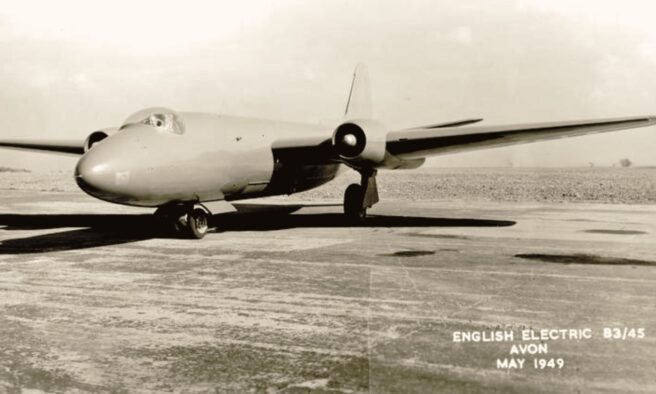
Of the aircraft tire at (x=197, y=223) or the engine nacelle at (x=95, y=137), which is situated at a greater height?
the engine nacelle at (x=95, y=137)

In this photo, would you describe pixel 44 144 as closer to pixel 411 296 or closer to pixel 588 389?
pixel 411 296

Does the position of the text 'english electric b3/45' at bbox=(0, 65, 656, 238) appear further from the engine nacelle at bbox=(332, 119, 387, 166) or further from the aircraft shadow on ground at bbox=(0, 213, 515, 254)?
the aircraft shadow on ground at bbox=(0, 213, 515, 254)

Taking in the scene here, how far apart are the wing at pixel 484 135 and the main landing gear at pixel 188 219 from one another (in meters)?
5.68

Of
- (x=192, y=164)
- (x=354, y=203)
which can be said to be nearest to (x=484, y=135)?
(x=354, y=203)

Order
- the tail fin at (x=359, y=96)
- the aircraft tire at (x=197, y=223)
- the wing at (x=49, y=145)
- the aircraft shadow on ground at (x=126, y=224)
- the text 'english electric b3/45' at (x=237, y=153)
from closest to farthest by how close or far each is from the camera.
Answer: the text 'english electric b3/45' at (x=237, y=153), the aircraft shadow on ground at (x=126, y=224), the aircraft tire at (x=197, y=223), the wing at (x=49, y=145), the tail fin at (x=359, y=96)

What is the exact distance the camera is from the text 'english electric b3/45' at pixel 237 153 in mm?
11786

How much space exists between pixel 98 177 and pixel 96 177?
0.12ft

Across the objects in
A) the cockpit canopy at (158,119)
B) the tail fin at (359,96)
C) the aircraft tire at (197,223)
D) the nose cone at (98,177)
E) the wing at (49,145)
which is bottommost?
the aircraft tire at (197,223)

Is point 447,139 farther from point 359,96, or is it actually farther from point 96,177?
point 96,177

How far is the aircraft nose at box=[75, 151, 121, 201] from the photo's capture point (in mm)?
10828

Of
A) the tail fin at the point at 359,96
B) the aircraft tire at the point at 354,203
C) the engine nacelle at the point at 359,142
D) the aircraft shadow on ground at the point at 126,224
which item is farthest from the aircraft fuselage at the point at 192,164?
the tail fin at the point at 359,96

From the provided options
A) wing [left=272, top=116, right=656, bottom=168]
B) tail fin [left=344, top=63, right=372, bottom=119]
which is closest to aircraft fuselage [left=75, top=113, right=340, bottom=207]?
wing [left=272, top=116, right=656, bottom=168]

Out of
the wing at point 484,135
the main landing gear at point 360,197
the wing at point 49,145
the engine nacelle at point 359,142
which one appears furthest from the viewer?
the wing at point 49,145

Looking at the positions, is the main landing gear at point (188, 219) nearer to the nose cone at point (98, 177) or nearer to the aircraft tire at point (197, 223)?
the aircraft tire at point (197, 223)
